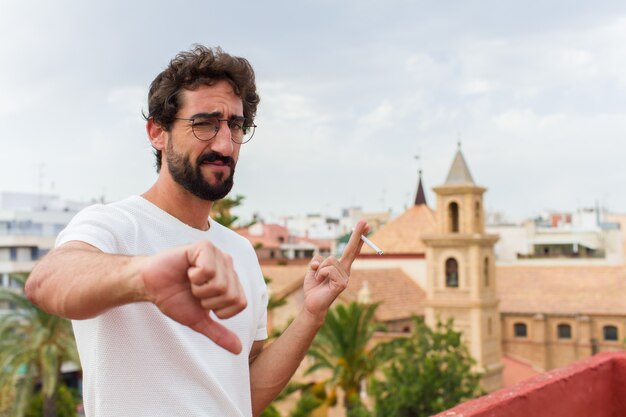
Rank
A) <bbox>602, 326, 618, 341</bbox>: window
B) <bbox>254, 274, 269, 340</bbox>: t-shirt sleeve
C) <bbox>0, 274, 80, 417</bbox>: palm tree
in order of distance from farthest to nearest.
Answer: <bbox>602, 326, 618, 341</bbox>: window → <bbox>0, 274, 80, 417</bbox>: palm tree → <bbox>254, 274, 269, 340</bbox>: t-shirt sleeve

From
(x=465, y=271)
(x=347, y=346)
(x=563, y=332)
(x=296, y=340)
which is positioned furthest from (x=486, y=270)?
(x=296, y=340)

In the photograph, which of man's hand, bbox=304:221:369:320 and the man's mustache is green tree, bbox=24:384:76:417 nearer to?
man's hand, bbox=304:221:369:320

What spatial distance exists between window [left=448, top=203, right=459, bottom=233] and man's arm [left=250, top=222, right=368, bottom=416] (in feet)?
108

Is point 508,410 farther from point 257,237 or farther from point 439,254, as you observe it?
point 257,237

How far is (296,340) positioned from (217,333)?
113 cm

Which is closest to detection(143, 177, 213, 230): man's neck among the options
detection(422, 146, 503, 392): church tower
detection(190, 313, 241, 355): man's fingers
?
detection(190, 313, 241, 355): man's fingers

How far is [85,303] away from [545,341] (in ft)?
136

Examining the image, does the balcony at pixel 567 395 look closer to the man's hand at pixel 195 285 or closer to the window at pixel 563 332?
the man's hand at pixel 195 285

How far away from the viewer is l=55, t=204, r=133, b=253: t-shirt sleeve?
1781 millimetres

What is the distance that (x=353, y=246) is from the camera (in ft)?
8.68

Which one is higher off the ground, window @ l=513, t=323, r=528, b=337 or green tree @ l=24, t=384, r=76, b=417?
window @ l=513, t=323, r=528, b=337

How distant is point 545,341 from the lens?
4022 cm

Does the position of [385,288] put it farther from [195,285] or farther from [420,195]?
[195,285]

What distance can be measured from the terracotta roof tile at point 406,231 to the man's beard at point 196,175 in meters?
41.6
